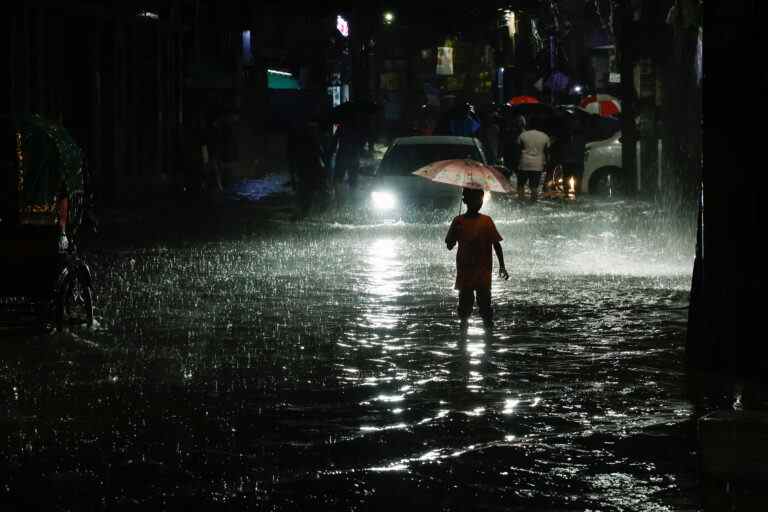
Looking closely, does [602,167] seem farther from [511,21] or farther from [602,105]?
[511,21]

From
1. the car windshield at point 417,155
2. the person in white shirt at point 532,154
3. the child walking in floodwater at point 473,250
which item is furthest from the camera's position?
the person in white shirt at point 532,154

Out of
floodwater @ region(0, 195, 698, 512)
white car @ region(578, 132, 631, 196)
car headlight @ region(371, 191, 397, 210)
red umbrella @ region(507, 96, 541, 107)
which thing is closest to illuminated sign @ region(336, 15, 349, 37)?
red umbrella @ region(507, 96, 541, 107)

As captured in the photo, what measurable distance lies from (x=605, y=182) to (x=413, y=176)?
9.26m

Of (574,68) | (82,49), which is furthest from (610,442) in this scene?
(574,68)

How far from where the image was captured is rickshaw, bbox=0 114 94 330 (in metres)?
11.7

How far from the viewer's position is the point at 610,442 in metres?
8.08

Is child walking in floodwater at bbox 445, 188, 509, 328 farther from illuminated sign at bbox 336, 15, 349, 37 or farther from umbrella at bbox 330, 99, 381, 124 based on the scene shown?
illuminated sign at bbox 336, 15, 349, 37

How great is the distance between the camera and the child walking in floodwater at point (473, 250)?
1179cm

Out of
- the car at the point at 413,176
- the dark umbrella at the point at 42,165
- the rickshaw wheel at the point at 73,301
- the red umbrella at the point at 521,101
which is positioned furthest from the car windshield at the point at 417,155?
the red umbrella at the point at 521,101

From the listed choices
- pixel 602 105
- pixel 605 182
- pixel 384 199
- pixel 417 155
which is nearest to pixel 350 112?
pixel 605 182

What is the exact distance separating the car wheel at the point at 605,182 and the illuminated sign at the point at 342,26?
27.5 meters

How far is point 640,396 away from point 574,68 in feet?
224

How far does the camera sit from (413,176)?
25.3 m

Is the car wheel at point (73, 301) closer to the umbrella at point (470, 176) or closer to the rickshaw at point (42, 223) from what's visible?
the rickshaw at point (42, 223)
